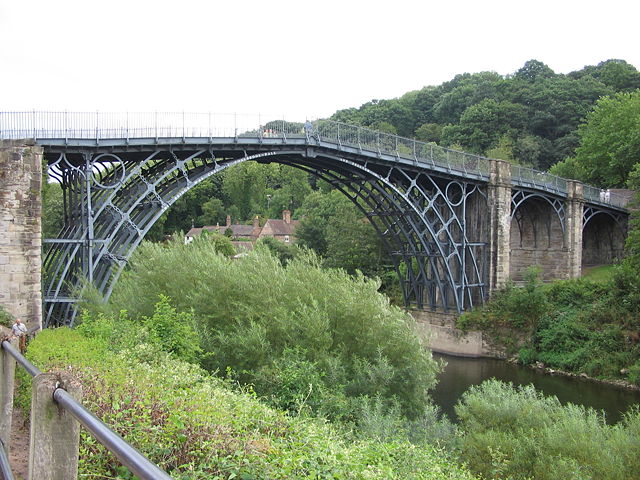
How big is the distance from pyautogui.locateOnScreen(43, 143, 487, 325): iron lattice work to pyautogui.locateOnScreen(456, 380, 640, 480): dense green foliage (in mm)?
11019

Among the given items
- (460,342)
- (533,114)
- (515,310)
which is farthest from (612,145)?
(533,114)

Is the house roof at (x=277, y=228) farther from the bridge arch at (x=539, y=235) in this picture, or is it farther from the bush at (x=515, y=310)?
the bush at (x=515, y=310)

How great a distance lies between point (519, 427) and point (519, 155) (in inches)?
1888

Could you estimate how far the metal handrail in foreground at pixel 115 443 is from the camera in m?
1.58

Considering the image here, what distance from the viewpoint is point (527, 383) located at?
25609 millimetres

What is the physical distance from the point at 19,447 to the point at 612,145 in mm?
42628

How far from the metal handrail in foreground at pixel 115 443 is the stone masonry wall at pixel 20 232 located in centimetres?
1545

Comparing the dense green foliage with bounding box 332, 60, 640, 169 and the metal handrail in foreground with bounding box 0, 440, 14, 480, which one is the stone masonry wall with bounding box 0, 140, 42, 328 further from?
the dense green foliage with bounding box 332, 60, 640, 169

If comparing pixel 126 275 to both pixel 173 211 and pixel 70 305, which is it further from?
pixel 173 211

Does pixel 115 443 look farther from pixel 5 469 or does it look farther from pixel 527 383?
pixel 527 383

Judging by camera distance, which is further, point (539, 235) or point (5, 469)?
point (539, 235)

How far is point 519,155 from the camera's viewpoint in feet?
189

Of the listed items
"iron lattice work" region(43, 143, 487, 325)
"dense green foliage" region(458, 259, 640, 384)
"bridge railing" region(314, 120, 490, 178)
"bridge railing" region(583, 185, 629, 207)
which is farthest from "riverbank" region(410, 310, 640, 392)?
"bridge railing" region(583, 185, 629, 207)

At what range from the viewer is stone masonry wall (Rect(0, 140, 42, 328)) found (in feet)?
53.0
